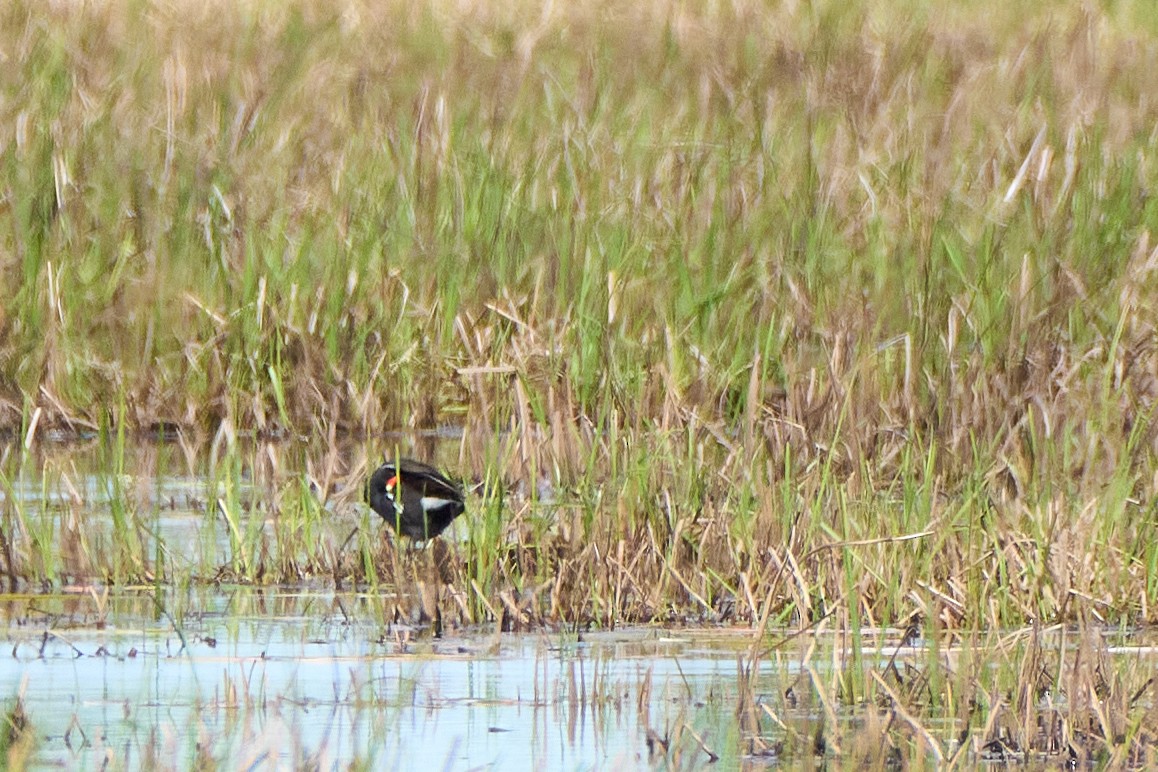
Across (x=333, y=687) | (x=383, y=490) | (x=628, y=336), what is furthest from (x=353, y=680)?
(x=628, y=336)

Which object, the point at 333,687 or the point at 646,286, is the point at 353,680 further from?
the point at 646,286

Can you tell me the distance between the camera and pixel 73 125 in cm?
1011

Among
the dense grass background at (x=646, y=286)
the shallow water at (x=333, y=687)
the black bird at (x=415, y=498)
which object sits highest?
the dense grass background at (x=646, y=286)

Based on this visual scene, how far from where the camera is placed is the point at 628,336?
863 centimetres

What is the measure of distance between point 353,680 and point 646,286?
12.8ft

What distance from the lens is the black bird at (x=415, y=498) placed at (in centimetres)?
662

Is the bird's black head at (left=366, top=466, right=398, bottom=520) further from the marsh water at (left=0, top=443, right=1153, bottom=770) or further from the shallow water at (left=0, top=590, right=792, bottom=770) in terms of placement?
the shallow water at (left=0, top=590, right=792, bottom=770)

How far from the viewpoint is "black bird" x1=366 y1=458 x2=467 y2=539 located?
6.62 metres

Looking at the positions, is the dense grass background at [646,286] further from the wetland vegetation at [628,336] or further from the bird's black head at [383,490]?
the bird's black head at [383,490]

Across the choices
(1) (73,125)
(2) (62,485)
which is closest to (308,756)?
(2) (62,485)

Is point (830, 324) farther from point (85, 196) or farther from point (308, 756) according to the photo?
point (308, 756)

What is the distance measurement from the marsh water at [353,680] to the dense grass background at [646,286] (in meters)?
0.20

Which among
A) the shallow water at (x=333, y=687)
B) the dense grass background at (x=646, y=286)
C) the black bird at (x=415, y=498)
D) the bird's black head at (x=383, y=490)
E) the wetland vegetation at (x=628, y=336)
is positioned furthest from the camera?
the bird's black head at (x=383, y=490)

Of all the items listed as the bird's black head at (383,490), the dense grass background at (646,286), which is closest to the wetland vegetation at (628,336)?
the dense grass background at (646,286)
